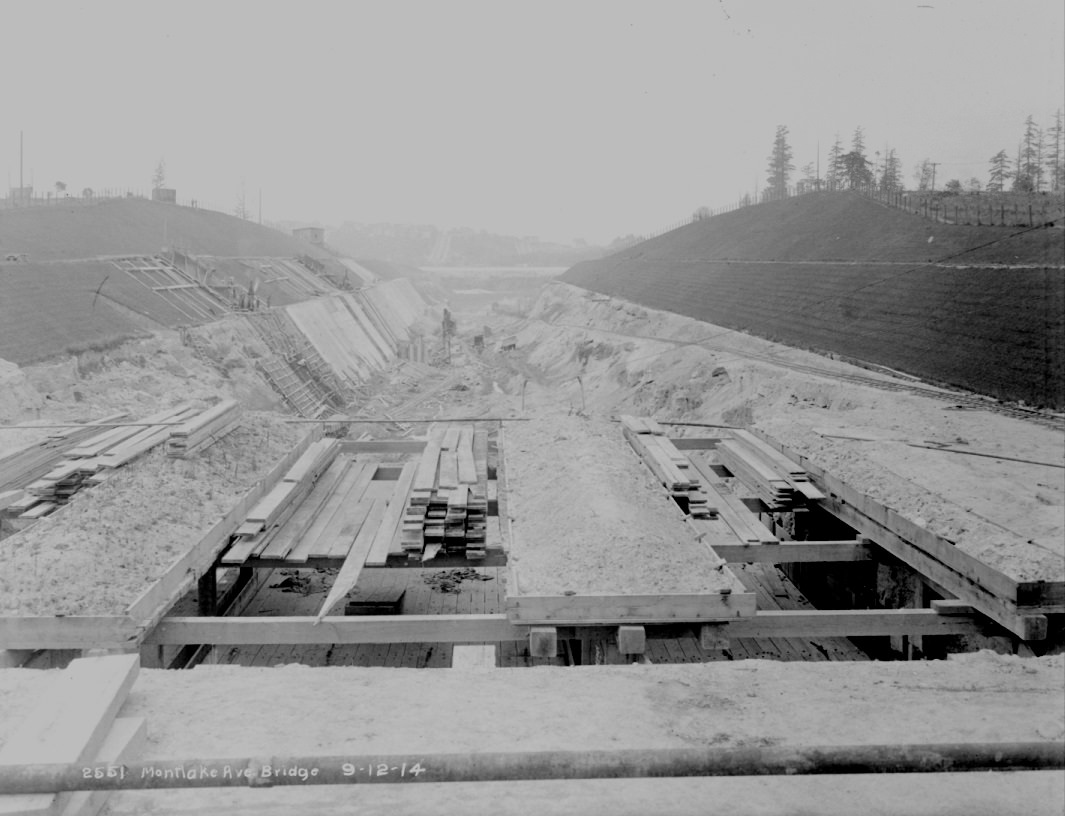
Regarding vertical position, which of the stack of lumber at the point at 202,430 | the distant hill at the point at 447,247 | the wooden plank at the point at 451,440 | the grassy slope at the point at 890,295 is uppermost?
the distant hill at the point at 447,247

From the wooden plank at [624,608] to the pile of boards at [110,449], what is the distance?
14.7ft

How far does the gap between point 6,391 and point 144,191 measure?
54.9 metres

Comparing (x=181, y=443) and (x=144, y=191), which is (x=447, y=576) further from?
(x=144, y=191)

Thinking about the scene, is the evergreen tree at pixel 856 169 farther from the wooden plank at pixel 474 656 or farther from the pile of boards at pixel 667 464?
the wooden plank at pixel 474 656

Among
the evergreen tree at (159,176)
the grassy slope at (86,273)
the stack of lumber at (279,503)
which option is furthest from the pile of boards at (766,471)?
the evergreen tree at (159,176)

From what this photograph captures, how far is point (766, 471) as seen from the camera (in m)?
Answer: 9.55

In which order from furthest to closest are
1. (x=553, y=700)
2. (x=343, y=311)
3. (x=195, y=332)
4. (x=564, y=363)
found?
(x=343, y=311)
(x=564, y=363)
(x=195, y=332)
(x=553, y=700)

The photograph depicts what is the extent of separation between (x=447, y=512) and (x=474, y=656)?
1323 mm

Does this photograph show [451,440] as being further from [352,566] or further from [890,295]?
[890,295]

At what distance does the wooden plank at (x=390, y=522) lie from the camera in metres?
7.10

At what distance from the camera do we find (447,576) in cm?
889

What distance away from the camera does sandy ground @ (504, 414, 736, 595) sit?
6.20 metres

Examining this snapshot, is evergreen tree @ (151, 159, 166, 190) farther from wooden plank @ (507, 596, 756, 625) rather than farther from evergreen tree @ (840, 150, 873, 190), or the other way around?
wooden plank @ (507, 596, 756, 625)

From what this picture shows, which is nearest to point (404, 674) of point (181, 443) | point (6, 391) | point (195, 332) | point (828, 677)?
point (828, 677)
